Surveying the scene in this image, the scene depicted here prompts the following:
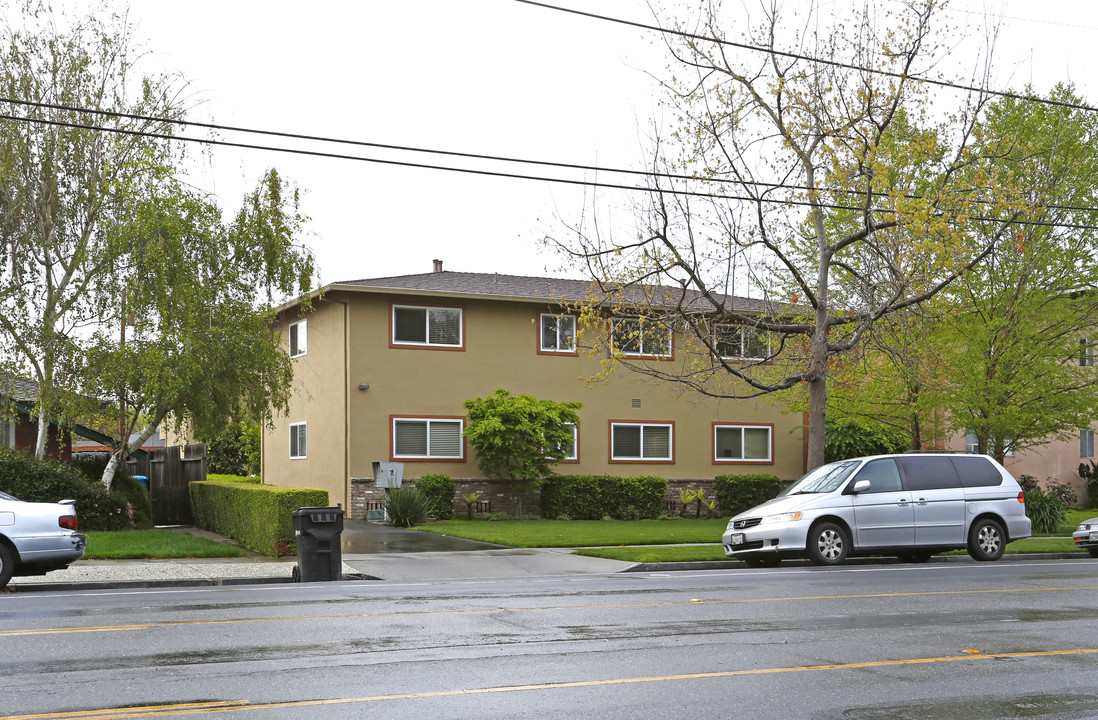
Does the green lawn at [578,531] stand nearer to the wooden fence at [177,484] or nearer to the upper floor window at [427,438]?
the upper floor window at [427,438]

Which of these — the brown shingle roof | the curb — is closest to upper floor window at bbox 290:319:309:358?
the brown shingle roof

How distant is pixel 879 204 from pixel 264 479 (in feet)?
71.6

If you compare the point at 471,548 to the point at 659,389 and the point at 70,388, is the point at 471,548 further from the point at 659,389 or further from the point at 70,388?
the point at 659,389

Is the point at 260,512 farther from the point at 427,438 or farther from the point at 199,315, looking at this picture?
the point at 427,438

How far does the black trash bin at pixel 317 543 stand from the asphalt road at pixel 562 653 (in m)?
2.41

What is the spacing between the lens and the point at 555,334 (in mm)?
30266

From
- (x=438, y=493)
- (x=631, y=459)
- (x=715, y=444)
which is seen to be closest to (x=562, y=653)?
(x=438, y=493)

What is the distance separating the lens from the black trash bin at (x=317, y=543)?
15.9m

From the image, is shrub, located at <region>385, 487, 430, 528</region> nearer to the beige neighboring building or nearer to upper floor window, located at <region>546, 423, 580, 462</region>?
the beige neighboring building

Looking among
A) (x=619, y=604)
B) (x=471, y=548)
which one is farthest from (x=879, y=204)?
(x=619, y=604)

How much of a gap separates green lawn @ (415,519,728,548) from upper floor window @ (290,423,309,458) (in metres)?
6.67

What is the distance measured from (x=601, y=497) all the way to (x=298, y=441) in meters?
9.44

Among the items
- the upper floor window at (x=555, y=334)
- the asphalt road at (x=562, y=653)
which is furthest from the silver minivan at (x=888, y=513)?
the upper floor window at (x=555, y=334)

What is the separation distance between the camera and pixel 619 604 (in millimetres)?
11617
